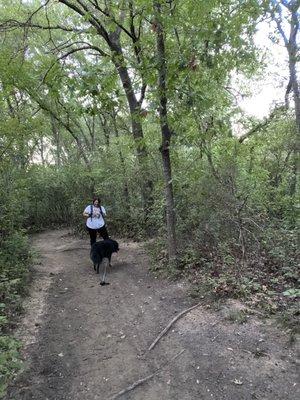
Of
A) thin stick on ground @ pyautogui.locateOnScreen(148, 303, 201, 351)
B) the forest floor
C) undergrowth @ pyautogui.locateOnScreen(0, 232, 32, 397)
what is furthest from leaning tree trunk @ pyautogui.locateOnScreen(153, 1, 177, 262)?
undergrowth @ pyautogui.locateOnScreen(0, 232, 32, 397)

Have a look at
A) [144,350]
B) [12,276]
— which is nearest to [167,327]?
[144,350]

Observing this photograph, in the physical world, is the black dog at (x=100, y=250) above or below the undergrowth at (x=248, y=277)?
above

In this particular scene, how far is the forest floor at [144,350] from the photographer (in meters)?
4.21

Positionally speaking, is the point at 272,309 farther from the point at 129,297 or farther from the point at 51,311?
the point at 51,311

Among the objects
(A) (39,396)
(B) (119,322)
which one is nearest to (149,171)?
(B) (119,322)

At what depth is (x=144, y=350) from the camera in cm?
511

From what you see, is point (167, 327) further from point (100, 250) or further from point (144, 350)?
point (100, 250)

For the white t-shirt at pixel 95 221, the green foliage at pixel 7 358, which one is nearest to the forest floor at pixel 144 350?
the green foliage at pixel 7 358

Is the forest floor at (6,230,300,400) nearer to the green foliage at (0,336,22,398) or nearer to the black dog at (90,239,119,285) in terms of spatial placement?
the green foliage at (0,336,22,398)

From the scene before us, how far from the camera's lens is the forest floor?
13.8 feet

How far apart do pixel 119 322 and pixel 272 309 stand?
2535mm

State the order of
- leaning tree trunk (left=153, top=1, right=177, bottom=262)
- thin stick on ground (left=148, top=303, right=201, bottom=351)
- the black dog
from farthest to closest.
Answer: the black dog < leaning tree trunk (left=153, top=1, right=177, bottom=262) < thin stick on ground (left=148, top=303, right=201, bottom=351)

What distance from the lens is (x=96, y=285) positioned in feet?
26.9

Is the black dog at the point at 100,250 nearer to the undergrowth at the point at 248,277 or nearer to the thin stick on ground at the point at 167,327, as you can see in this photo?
the undergrowth at the point at 248,277
